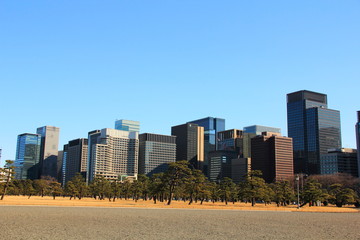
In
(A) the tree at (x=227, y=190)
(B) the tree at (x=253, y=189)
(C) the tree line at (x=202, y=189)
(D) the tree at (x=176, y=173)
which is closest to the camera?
(D) the tree at (x=176, y=173)

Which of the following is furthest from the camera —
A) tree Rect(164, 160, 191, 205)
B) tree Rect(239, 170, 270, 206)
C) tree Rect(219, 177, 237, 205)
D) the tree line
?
tree Rect(219, 177, 237, 205)

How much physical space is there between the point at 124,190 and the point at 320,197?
5874 cm

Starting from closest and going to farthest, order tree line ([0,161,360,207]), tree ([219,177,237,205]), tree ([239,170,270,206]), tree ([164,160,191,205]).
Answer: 1. tree ([164,160,191,205])
2. tree line ([0,161,360,207])
3. tree ([239,170,270,206])
4. tree ([219,177,237,205])

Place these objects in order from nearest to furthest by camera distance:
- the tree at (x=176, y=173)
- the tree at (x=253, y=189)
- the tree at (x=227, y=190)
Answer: the tree at (x=176, y=173) → the tree at (x=253, y=189) → the tree at (x=227, y=190)

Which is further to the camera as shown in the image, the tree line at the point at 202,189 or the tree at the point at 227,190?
the tree at the point at 227,190

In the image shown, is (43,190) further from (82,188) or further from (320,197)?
(320,197)

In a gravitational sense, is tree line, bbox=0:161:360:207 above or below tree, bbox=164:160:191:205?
below

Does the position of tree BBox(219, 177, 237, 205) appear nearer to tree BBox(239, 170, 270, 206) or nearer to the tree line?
the tree line

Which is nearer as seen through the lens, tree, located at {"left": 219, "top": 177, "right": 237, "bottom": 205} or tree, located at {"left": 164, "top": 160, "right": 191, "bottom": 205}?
tree, located at {"left": 164, "top": 160, "right": 191, "bottom": 205}

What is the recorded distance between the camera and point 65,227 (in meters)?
31.0

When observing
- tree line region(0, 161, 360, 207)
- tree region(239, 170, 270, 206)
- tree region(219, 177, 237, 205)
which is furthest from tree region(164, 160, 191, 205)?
tree region(219, 177, 237, 205)

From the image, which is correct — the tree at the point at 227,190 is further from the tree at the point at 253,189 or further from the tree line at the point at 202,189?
the tree at the point at 253,189

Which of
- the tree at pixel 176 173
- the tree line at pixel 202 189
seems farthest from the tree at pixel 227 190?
the tree at pixel 176 173

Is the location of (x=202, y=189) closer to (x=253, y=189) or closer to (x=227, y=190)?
(x=253, y=189)
